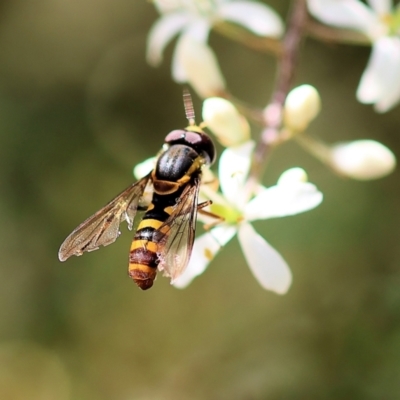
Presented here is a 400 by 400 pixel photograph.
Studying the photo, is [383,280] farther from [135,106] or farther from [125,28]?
[125,28]

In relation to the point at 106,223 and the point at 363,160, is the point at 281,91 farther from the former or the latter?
the point at 106,223

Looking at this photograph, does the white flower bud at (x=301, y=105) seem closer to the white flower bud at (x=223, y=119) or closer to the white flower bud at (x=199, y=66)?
the white flower bud at (x=223, y=119)

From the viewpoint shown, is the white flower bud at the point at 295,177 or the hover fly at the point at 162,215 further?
the white flower bud at the point at 295,177

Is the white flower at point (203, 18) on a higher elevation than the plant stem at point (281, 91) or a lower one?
higher

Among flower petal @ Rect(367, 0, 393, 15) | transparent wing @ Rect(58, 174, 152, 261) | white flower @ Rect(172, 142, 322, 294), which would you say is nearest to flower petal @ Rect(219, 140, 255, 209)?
white flower @ Rect(172, 142, 322, 294)

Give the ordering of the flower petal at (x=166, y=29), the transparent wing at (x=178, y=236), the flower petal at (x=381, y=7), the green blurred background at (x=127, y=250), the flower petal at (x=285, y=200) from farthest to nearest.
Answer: the green blurred background at (x=127, y=250) → the flower petal at (x=166, y=29) → the flower petal at (x=381, y=7) → the flower petal at (x=285, y=200) → the transparent wing at (x=178, y=236)

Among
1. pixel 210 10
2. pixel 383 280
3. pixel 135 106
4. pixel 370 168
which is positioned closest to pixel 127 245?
pixel 135 106

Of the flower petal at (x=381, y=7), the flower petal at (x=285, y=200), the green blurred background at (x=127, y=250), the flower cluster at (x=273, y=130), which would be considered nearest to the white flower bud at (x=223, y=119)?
the flower cluster at (x=273, y=130)
